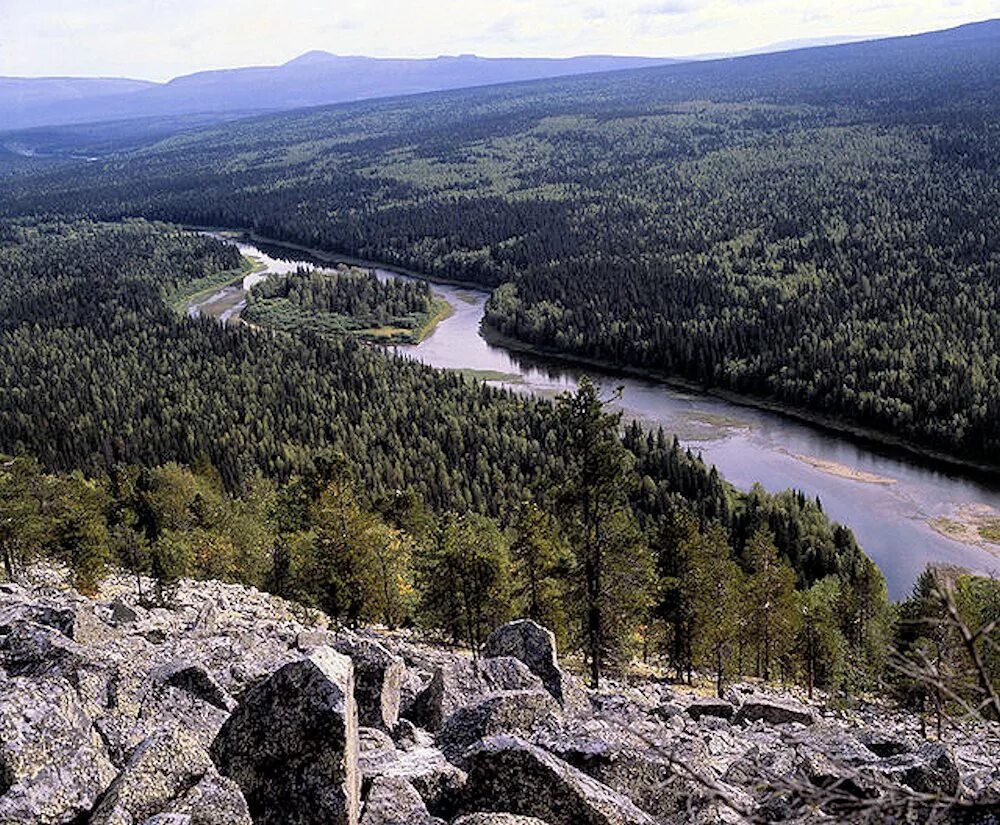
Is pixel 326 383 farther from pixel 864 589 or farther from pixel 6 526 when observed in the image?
pixel 864 589

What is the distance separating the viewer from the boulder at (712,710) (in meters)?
25.6

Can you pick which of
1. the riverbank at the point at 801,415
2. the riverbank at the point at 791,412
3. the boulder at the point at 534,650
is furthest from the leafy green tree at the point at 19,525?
the riverbank at the point at 791,412

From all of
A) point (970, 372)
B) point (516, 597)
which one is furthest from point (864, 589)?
point (970, 372)

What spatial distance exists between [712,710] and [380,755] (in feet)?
48.0

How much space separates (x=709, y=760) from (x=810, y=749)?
1.95 metres

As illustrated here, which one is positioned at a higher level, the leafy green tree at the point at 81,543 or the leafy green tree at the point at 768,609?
the leafy green tree at the point at 81,543

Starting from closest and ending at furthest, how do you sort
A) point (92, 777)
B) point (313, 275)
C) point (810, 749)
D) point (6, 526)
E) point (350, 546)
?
1. point (92, 777)
2. point (810, 749)
3. point (350, 546)
4. point (6, 526)
5. point (313, 275)

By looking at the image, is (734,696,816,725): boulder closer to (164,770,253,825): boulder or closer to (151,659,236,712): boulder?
(151,659,236,712): boulder

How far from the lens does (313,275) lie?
196m

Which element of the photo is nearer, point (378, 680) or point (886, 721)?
point (378, 680)

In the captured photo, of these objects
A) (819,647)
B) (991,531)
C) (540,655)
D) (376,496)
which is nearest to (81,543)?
(376,496)

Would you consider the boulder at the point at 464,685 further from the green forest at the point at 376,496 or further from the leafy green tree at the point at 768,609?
the leafy green tree at the point at 768,609

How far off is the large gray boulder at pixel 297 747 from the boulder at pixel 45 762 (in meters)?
1.83

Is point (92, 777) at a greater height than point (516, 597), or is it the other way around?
point (92, 777)
